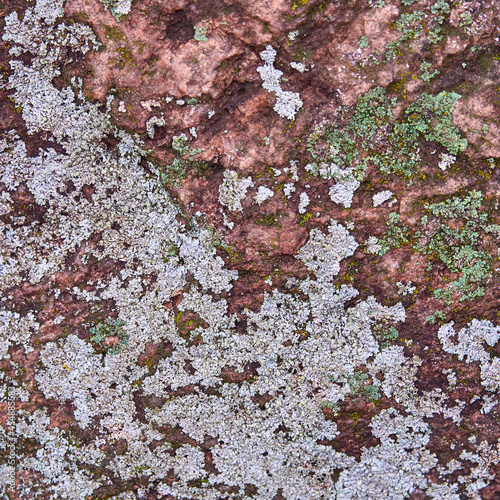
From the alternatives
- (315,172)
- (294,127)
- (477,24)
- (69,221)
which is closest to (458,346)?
(315,172)

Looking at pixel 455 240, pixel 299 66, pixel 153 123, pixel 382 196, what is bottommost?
pixel 455 240

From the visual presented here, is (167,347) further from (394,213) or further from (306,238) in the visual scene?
(394,213)

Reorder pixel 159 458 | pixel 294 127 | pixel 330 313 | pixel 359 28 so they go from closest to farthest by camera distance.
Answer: pixel 359 28, pixel 294 127, pixel 330 313, pixel 159 458

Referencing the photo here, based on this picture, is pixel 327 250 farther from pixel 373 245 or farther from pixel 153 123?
pixel 153 123

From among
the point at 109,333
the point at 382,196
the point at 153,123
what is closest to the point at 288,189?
the point at 382,196

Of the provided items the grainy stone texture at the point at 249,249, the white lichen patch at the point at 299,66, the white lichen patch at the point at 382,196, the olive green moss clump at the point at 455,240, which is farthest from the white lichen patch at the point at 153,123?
the olive green moss clump at the point at 455,240

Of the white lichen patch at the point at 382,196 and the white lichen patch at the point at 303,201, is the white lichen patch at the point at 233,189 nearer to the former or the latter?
the white lichen patch at the point at 303,201
